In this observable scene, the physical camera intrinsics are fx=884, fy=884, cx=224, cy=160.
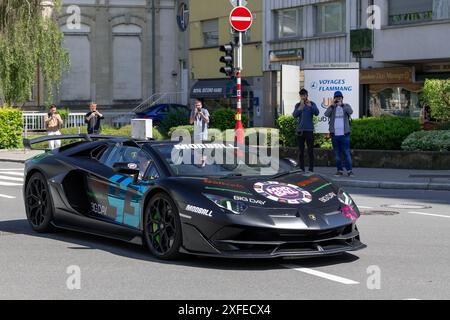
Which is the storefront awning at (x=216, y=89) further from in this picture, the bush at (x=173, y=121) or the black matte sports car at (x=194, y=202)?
the black matte sports car at (x=194, y=202)

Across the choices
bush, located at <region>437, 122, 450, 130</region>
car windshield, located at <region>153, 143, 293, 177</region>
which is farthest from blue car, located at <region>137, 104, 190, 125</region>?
car windshield, located at <region>153, 143, 293, 177</region>

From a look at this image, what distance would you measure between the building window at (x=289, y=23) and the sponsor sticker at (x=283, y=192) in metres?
31.5

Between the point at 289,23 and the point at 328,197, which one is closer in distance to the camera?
the point at 328,197

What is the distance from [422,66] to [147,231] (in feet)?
88.6

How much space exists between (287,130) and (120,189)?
15.0 m

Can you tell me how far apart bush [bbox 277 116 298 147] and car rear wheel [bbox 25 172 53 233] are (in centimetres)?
1348

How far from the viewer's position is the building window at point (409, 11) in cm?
3281

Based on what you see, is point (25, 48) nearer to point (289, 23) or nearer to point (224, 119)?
point (224, 119)

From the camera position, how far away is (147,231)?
9.16 meters

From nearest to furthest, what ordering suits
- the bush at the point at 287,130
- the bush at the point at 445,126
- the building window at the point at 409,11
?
1. the bush at the point at 445,126
2. the bush at the point at 287,130
3. the building window at the point at 409,11

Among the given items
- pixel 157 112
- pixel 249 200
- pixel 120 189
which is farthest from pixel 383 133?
pixel 157 112

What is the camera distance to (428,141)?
845 inches

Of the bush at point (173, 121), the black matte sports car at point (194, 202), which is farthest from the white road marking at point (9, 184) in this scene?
the bush at point (173, 121)
